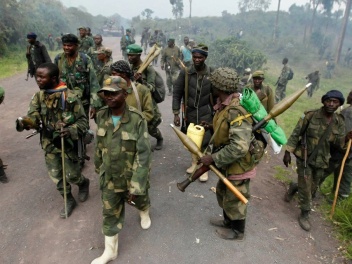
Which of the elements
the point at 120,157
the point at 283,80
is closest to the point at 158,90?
the point at 120,157

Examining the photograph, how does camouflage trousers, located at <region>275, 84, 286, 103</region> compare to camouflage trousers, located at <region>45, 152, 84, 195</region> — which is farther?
camouflage trousers, located at <region>275, 84, 286, 103</region>

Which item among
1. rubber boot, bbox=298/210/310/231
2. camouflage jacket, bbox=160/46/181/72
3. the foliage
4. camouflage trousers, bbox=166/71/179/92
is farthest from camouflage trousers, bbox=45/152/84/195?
the foliage

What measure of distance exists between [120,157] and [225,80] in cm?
136

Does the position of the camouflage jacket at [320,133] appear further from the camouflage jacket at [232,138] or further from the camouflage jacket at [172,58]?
the camouflage jacket at [172,58]

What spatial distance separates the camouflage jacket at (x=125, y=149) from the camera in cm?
279

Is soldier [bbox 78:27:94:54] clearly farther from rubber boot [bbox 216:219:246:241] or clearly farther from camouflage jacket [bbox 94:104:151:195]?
rubber boot [bbox 216:219:246:241]

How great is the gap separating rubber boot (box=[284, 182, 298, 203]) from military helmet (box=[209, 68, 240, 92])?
2358mm

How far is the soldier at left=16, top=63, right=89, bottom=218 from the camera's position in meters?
3.32

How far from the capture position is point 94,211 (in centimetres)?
398

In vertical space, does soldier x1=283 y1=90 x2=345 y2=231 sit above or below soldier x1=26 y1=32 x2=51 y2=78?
below

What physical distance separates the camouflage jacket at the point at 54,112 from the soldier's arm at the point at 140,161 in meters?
1.13

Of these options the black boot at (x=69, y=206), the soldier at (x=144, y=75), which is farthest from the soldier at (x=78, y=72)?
the black boot at (x=69, y=206)

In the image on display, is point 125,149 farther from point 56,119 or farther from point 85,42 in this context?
point 85,42

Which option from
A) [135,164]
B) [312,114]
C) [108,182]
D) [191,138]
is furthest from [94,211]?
[312,114]
